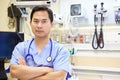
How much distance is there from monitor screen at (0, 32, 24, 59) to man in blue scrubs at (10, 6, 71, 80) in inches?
39.3

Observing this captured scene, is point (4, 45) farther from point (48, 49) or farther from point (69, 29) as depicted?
point (48, 49)

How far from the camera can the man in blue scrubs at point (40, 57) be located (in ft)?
5.81

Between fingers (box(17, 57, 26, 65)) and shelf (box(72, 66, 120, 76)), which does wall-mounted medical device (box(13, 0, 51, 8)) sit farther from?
shelf (box(72, 66, 120, 76))

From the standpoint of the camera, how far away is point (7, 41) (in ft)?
9.45

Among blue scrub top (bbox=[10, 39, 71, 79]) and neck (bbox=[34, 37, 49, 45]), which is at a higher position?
neck (bbox=[34, 37, 49, 45])

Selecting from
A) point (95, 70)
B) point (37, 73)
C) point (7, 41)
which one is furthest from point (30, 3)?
point (95, 70)

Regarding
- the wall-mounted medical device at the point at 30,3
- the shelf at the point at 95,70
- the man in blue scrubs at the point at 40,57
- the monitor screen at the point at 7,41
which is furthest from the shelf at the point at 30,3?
the shelf at the point at 95,70

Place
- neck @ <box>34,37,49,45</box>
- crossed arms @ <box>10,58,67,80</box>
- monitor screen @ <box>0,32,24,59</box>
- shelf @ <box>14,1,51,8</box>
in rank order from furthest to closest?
monitor screen @ <box>0,32,24,59</box>
shelf @ <box>14,1,51,8</box>
neck @ <box>34,37,49,45</box>
crossed arms @ <box>10,58,67,80</box>

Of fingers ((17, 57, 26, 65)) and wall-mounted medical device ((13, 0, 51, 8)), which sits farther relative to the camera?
wall-mounted medical device ((13, 0, 51, 8))

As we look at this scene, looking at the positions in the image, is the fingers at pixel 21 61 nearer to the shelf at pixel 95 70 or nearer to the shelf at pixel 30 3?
the shelf at pixel 30 3

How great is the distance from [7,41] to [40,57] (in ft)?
3.85

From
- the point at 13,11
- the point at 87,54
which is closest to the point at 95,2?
the point at 87,54

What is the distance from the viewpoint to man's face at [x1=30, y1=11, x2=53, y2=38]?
185 cm

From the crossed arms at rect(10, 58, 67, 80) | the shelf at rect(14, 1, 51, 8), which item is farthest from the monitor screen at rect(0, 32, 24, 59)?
the crossed arms at rect(10, 58, 67, 80)
